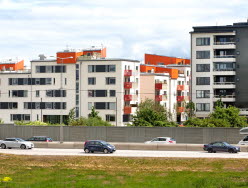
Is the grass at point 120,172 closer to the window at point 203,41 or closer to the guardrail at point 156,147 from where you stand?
the guardrail at point 156,147

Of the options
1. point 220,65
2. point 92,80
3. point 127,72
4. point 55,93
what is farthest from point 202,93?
point 55,93

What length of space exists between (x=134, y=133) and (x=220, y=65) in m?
36.5

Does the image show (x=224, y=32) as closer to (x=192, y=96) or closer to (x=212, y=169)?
(x=192, y=96)

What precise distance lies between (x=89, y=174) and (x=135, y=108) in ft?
251

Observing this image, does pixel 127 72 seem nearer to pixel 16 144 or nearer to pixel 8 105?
pixel 8 105

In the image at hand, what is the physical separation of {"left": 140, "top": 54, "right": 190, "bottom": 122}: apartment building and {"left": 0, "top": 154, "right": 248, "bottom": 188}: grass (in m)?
75.3

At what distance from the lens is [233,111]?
91.9 meters

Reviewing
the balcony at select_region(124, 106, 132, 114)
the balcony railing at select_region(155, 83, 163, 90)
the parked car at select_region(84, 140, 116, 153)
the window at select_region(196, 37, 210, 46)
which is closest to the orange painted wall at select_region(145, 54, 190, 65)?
the balcony railing at select_region(155, 83, 163, 90)

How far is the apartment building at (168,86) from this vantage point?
13050 cm

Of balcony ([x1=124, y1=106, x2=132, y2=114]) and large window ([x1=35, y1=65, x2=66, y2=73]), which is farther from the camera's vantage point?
large window ([x1=35, y1=65, x2=66, y2=73])

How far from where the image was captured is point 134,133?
82.0 meters

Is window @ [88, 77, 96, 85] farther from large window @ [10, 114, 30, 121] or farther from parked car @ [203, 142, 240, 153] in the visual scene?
parked car @ [203, 142, 240, 153]

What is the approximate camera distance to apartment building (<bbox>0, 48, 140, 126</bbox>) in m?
114

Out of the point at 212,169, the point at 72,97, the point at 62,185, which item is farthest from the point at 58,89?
the point at 62,185
